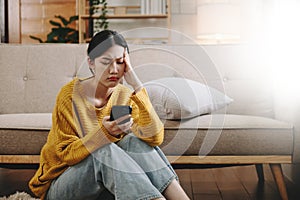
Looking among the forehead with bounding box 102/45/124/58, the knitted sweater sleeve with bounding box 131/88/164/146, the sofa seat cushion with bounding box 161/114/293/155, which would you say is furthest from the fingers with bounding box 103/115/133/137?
the sofa seat cushion with bounding box 161/114/293/155

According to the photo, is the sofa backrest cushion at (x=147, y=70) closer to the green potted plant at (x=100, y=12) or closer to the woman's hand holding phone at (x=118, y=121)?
the woman's hand holding phone at (x=118, y=121)

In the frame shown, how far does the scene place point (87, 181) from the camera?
4.37 feet

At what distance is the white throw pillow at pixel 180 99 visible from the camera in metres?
1.80

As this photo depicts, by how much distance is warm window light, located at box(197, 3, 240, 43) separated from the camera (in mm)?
3506

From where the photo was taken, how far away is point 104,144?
4.35ft

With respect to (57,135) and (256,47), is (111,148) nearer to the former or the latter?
(57,135)

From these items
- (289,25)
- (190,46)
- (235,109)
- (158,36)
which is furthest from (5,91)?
(158,36)

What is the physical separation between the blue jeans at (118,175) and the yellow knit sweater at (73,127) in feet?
0.11

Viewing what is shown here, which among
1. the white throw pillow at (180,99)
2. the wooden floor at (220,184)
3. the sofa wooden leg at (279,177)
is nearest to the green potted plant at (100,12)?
the wooden floor at (220,184)

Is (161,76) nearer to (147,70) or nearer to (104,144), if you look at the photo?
(147,70)

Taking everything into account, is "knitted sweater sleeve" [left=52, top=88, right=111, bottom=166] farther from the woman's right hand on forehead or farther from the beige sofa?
the beige sofa

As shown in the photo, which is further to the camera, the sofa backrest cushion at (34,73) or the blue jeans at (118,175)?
the sofa backrest cushion at (34,73)

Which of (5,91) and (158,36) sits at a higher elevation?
(158,36)

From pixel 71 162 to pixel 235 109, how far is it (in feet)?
3.63
